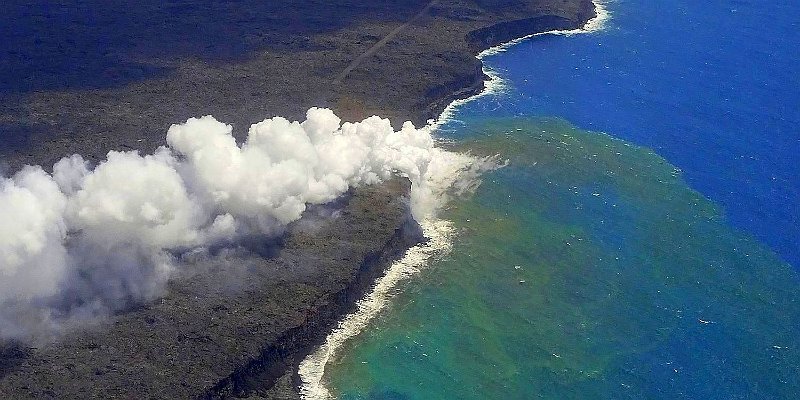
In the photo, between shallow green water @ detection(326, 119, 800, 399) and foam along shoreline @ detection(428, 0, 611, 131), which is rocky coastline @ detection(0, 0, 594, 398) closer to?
foam along shoreline @ detection(428, 0, 611, 131)

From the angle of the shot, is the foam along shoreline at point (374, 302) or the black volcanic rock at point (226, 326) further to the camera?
the foam along shoreline at point (374, 302)

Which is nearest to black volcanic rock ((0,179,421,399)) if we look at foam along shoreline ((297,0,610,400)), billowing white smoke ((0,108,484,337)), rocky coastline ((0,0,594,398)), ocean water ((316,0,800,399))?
rocky coastline ((0,0,594,398))

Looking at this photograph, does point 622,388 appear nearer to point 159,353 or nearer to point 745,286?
point 745,286

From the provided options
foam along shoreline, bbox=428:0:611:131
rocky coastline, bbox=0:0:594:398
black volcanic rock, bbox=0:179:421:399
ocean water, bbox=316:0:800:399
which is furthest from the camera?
foam along shoreline, bbox=428:0:611:131

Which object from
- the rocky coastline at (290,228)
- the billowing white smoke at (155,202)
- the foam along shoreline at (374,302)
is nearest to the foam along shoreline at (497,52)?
the rocky coastline at (290,228)

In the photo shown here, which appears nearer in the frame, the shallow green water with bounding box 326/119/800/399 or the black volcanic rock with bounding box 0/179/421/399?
the black volcanic rock with bounding box 0/179/421/399

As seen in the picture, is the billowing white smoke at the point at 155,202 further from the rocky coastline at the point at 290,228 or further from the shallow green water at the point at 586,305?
the shallow green water at the point at 586,305

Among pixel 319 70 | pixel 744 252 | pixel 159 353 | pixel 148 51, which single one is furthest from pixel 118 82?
pixel 744 252
